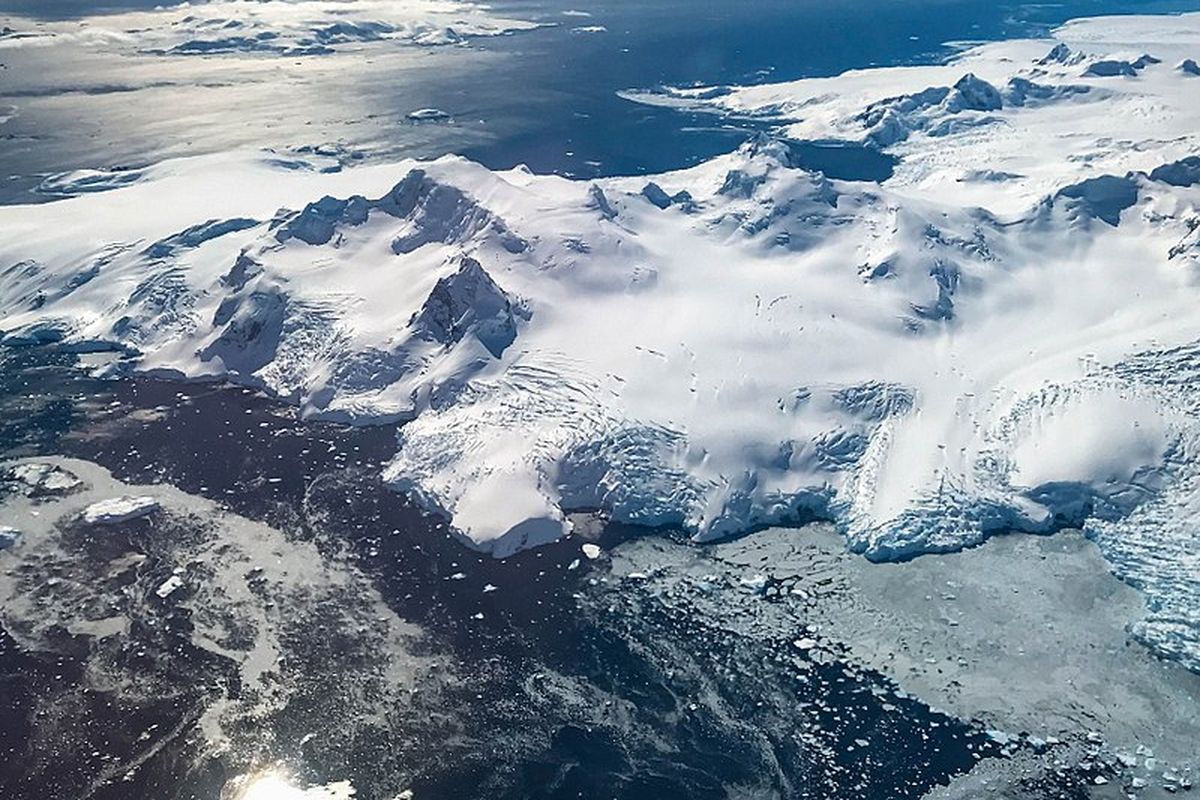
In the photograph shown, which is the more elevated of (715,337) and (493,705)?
(715,337)

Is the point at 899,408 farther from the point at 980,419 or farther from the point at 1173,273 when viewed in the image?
the point at 1173,273

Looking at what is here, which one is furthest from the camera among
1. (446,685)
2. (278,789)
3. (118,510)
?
(118,510)

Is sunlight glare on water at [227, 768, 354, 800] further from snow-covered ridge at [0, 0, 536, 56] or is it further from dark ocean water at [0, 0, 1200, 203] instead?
snow-covered ridge at [0, 0, 536, 56]

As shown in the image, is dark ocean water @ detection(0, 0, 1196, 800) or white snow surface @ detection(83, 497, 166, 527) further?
white snow surface @ detection(83, 497, 166, 527)


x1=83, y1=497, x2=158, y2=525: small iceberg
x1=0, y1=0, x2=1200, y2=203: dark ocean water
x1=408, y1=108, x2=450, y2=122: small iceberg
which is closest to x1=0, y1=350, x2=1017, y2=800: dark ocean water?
x1=83, y1=497, x2=158, y2=525: small iceberg

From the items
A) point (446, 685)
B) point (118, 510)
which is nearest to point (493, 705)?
point (446, 685)

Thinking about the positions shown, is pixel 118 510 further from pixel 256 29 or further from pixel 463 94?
pixel 256 29

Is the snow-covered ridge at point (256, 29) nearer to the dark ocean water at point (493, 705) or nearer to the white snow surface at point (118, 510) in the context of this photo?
the white snow surface at point (118, 510)
